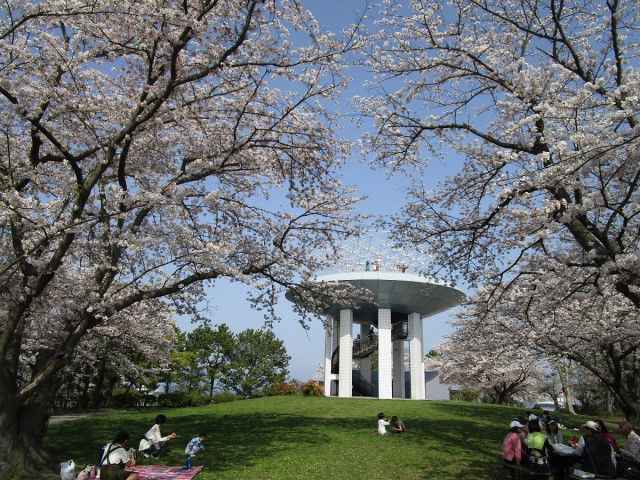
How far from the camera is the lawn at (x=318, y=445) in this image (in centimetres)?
820

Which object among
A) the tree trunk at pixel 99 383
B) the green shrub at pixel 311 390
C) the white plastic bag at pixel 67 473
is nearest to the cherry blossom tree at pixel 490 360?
the green shrub at pixel 311 390

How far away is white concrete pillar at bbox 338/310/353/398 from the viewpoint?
97.7 ft

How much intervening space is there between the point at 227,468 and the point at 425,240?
739 centimetres

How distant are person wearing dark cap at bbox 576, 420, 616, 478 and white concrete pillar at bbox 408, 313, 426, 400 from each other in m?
24.5

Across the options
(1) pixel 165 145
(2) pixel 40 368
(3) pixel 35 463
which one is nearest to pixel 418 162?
(1) pixel 165 145

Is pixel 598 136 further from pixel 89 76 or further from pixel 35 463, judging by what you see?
pixel 35 463

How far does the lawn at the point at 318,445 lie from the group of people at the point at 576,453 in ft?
2.65

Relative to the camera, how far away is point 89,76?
880cm

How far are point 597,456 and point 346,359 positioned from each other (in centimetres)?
2400

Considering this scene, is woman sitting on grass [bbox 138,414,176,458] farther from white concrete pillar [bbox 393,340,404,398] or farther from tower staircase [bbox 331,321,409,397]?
white concrete pillar [bbox 393,340,404,398]

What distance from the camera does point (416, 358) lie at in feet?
103

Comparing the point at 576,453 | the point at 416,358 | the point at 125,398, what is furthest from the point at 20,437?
the point at 416,358

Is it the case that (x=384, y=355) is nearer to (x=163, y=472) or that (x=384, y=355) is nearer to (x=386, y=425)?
(x=386, y=425)

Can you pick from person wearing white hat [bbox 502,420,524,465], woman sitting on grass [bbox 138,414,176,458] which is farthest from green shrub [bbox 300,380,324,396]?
person wearing white hat [bbox 502,420,524,465]
